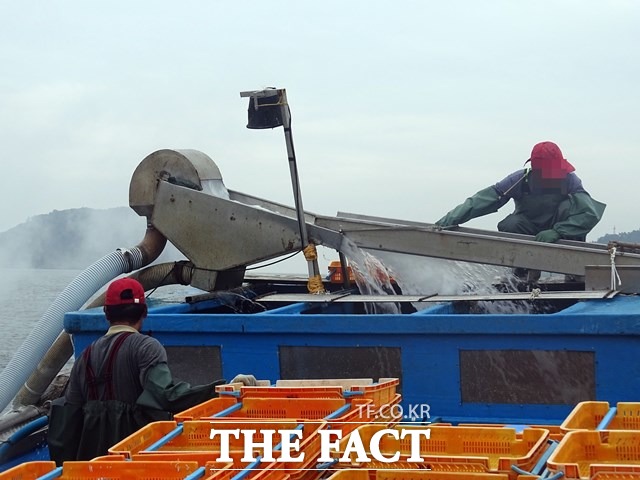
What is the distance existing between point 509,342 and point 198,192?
10.4 ft

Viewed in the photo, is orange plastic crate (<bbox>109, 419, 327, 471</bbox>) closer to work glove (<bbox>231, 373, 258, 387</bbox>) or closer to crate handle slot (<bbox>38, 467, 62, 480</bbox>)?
crate handle slot (<bbox>38, 467, 62, 480</bbox>)

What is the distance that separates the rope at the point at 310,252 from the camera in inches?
311

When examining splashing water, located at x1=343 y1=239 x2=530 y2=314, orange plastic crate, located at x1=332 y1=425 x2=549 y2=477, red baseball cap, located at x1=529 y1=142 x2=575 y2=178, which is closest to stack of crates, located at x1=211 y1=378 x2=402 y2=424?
orange plastic crate, located at x1=332 y1=425 x2=549 y2=477

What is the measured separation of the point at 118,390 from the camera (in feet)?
15.2

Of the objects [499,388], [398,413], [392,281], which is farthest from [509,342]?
[392,281]

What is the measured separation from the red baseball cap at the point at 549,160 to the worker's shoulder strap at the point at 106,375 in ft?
14.3

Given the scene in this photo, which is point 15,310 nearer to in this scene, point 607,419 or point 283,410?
point 283,410

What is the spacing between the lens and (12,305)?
26.5 meters

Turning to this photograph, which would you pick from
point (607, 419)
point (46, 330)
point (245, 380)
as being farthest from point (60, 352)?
point (607, 419)

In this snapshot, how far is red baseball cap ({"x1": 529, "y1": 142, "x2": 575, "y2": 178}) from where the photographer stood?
790cm

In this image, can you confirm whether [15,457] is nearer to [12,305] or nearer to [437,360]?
[437,360]

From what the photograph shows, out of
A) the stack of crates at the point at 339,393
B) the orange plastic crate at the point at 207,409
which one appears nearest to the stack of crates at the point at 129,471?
the orange plastic crate at the point at 207,409

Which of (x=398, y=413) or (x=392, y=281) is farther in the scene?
(x=392, y=281)

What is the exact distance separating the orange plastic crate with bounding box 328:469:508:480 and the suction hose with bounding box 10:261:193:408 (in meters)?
5.26
